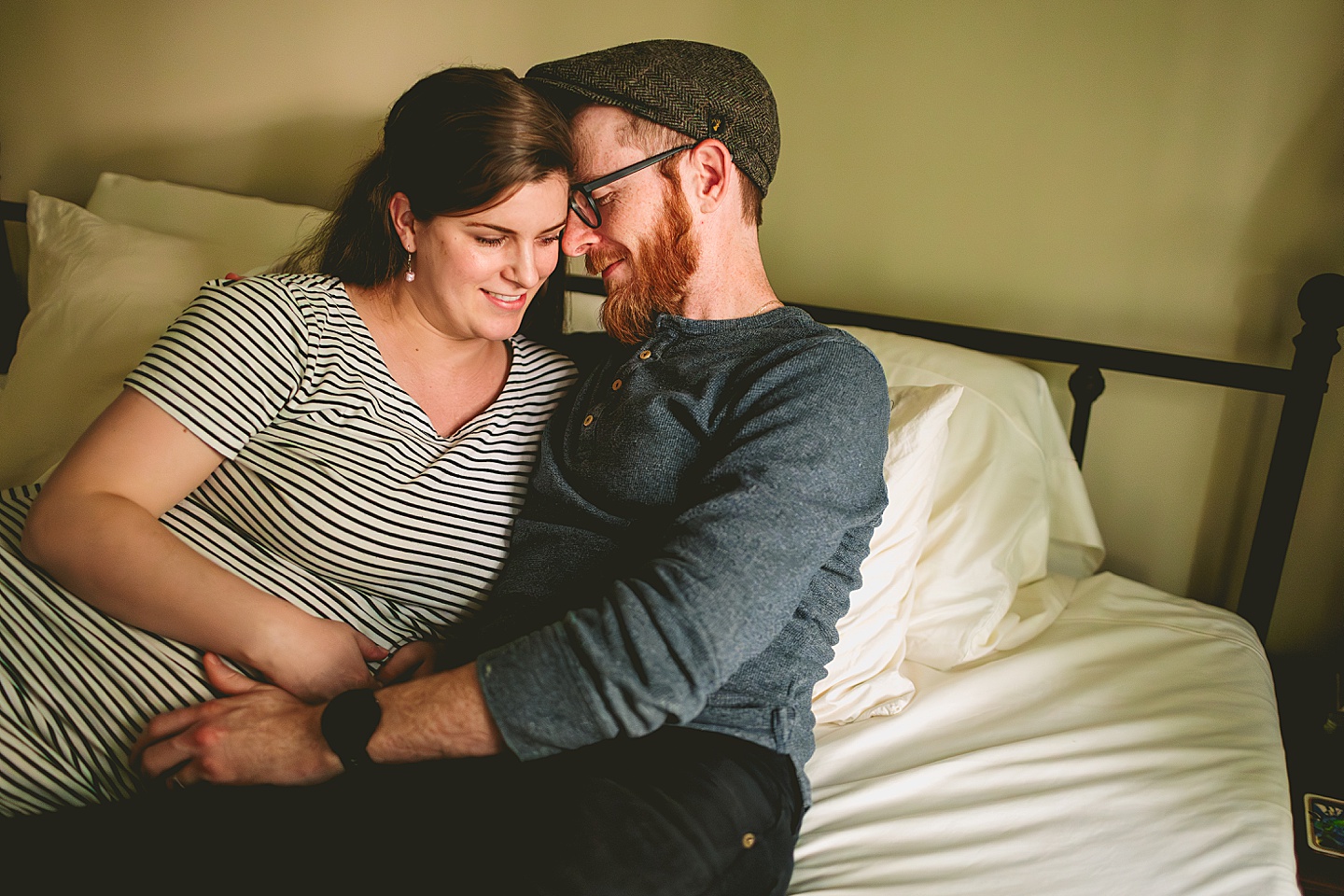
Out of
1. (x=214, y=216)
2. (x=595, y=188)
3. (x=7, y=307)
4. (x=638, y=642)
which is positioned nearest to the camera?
(x=638, y=642)

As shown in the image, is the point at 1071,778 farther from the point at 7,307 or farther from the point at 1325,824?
the point at 7,307

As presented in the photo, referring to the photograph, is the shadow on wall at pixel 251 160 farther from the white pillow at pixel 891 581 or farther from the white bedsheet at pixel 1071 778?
the white bedsheet at pixel 1071 778

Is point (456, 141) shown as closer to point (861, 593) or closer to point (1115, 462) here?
point (861, 593)

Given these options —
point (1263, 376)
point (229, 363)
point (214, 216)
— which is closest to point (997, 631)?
point (1263, 376)

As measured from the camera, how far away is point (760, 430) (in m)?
0.88

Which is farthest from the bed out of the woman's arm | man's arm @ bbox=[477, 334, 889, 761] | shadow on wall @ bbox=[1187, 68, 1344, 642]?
the woman's arm

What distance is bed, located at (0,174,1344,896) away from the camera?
0.96m

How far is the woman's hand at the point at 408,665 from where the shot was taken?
1.01 m

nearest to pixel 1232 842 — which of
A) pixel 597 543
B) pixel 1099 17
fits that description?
pixel 597 543

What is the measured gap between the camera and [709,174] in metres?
1.10

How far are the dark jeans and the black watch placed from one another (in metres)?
0.02

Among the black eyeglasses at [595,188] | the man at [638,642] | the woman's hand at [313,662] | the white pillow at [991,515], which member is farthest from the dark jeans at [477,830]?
the black eyeglasses at [595,188]

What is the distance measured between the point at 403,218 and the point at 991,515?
0.92 m

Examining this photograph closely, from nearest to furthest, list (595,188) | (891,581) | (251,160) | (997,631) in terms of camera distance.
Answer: (595,188)
(891,581)
(997,631)
(251,160)
